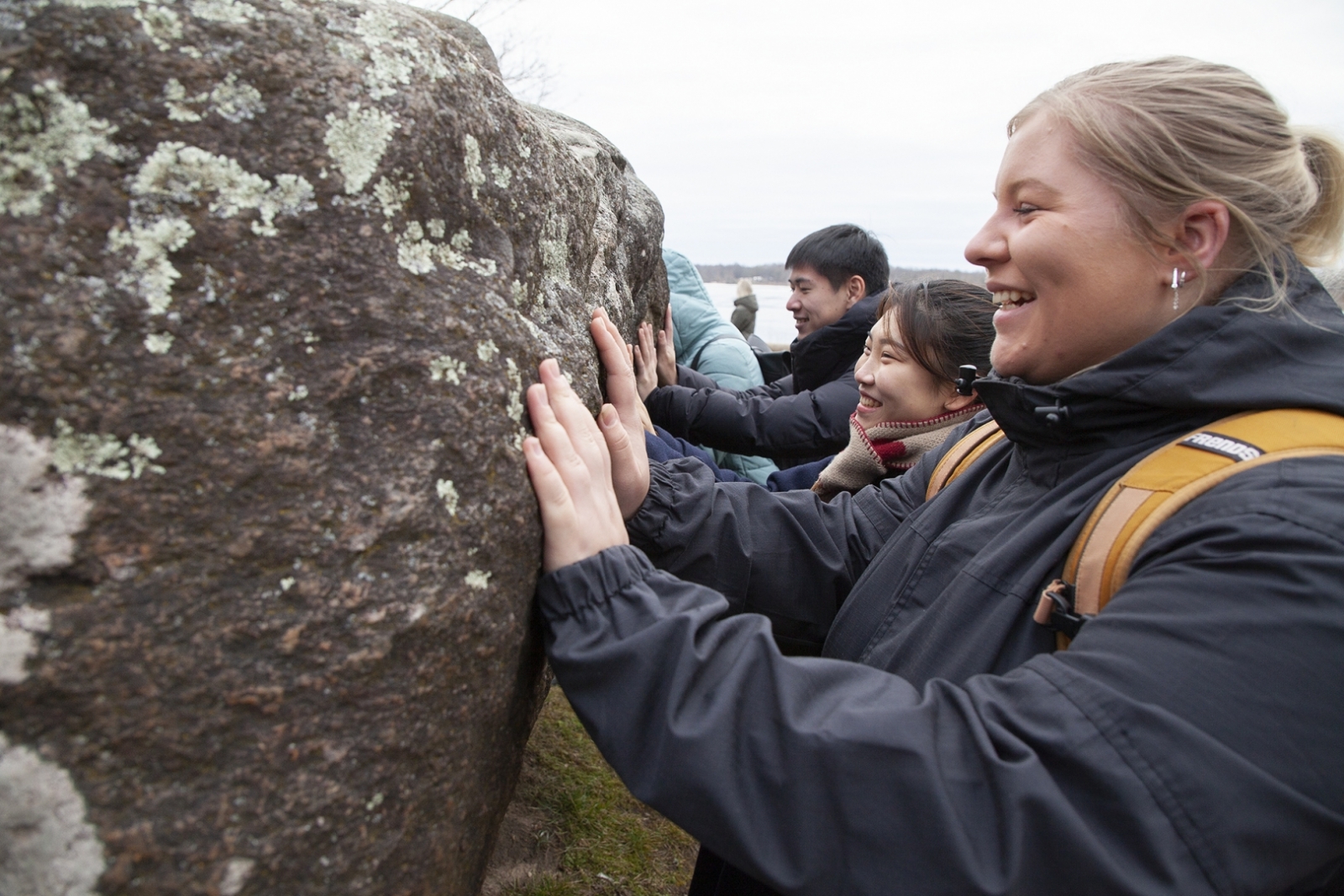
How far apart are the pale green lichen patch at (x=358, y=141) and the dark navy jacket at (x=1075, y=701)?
90cm

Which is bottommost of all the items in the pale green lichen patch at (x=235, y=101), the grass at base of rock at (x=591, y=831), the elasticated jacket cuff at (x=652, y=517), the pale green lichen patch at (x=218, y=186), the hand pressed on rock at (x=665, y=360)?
the grass at base of rock at (x=591, y=831)

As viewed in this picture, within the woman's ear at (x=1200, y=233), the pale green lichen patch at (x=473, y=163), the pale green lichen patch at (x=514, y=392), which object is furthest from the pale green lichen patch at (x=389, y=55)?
the woman's ear at (x=1200, y=233)

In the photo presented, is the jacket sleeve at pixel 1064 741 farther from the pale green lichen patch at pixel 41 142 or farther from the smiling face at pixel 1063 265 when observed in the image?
the pale green lichen patch at pixel 41 142

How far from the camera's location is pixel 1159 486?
5.32 feet

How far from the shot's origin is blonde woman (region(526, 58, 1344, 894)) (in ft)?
4.31

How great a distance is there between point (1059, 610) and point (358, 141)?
66.5 inches

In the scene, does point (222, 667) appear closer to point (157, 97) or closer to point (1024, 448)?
point (157, 97)

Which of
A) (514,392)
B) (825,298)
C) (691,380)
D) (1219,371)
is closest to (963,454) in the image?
(1219,371)

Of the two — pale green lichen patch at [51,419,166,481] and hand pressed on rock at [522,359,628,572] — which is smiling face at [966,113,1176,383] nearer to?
hand pressed on rock at [522,359,628,572]

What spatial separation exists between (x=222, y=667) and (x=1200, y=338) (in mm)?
2019

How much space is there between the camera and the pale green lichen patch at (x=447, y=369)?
64.7 inches

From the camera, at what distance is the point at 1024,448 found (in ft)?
6.81

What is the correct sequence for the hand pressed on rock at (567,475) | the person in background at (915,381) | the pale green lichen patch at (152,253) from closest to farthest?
the pale green lichen patch at (152,253)
the hand pressed on rock at (567,475)
the person in background at (915,381)

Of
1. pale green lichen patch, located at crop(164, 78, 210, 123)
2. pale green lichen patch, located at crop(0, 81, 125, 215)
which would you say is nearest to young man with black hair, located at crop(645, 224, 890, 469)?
pale green lichen patch, located at crop(164, 78, 210, 123)
